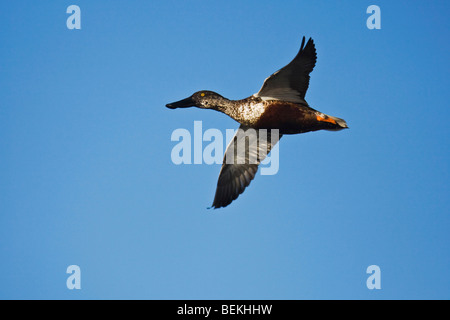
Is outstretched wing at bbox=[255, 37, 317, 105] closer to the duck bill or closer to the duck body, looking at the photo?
the duck body

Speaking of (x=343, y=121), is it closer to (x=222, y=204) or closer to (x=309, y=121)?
(x=309, y=121)

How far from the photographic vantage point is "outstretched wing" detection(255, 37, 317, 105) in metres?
8.48

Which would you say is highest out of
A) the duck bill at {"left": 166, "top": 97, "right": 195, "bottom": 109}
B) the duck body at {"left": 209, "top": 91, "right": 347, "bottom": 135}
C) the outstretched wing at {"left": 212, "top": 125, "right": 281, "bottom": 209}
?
the duck bill at {"left": 166, "top": 97, "right": 195, "bottom": 109}

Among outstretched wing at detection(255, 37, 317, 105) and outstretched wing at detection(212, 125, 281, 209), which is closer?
outstretched wing at detection(255, 37, 317, 105)

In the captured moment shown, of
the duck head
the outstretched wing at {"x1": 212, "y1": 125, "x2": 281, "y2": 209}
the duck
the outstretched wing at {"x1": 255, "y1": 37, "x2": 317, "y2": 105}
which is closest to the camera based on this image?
the outstretched wing at {"x1": 255, "y1": 37, "x2": 317, "y2": 105}

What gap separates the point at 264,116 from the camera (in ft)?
29.3

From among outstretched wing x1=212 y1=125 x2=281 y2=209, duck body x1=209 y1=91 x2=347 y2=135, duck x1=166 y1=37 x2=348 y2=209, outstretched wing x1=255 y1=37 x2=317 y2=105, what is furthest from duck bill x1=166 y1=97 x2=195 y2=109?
outstretched wing x1=255 y1=37 x2=317 y2=105

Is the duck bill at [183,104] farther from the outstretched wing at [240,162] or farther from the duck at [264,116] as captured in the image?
the outstretched wing at [240,162]

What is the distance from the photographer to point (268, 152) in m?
10.0

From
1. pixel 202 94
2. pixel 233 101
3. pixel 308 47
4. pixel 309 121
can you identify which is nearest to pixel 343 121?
pixel 309 121

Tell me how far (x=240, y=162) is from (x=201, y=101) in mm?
1415

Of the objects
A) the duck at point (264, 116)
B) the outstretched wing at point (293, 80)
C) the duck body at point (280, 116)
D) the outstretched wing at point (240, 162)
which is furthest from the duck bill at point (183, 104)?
the outstretched wing at point (293, 80)

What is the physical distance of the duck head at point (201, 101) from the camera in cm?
961
